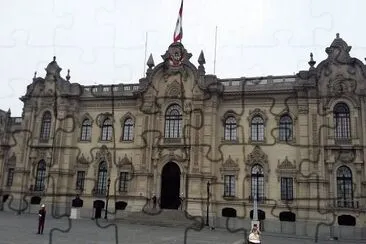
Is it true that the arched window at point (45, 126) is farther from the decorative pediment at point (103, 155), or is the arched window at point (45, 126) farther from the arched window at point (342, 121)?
the arched window at point (342, 121)

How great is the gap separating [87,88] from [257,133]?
1823 centimetres

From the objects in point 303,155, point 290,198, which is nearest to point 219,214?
point 290,198

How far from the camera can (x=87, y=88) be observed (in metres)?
42.6

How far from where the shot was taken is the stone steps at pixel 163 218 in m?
32.3

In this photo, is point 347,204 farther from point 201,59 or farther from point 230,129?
point 201,59

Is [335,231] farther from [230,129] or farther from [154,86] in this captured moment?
[154,86]

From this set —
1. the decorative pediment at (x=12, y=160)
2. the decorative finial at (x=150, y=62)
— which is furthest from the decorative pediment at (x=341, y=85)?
the decorative pediment at (x=12, y=160)

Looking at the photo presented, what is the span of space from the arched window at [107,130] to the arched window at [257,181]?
1424 centimetres

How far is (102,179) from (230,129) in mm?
13057

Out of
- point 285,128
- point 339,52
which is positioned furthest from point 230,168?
point 339,52

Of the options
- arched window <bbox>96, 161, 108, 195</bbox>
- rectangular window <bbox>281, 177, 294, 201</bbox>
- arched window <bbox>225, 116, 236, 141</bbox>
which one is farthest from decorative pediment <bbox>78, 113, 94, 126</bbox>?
rectangular window <bbox>281, 177, 294, 201</bbox>

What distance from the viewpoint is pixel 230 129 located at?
37.1 meters

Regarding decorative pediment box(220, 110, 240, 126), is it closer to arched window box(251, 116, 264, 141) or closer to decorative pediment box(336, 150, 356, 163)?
arched window box(251, 116, 264, 141)

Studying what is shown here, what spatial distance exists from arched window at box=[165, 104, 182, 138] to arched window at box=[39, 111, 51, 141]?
12.4m
